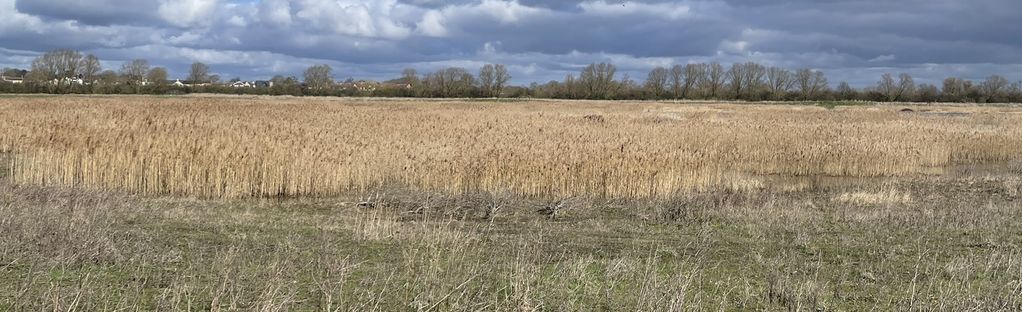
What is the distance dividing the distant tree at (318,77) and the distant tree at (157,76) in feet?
56.1

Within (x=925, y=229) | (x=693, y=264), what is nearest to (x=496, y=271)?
(x=693, y=264)

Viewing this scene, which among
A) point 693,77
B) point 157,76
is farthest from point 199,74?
point 693,77

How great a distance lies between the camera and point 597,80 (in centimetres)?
11075

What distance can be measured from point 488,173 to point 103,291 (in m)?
9.79

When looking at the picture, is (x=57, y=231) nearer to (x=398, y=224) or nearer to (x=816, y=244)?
(x=398, y=224)

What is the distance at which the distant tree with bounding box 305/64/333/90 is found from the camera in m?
104

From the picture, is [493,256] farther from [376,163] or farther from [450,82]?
[450,82]

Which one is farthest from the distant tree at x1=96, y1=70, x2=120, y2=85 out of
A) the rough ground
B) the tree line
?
the rough ground

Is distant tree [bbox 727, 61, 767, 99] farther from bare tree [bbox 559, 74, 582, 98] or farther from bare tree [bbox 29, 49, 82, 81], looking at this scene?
bare tree [bbox 29, 49, 82, 81]

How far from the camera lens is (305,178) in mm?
14102

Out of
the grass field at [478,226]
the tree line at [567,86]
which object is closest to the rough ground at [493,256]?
the grass field at [478,226]

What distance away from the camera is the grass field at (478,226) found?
5.81 m

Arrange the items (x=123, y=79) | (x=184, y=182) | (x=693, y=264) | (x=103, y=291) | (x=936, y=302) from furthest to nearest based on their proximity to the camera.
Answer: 1. (x=123, y=79)
2. (x=184, y=182)
3. (x=693, y=264)
4. (x=936, y=302)
5. (x=103, y=291)

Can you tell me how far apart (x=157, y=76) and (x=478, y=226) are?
94.2 metres
